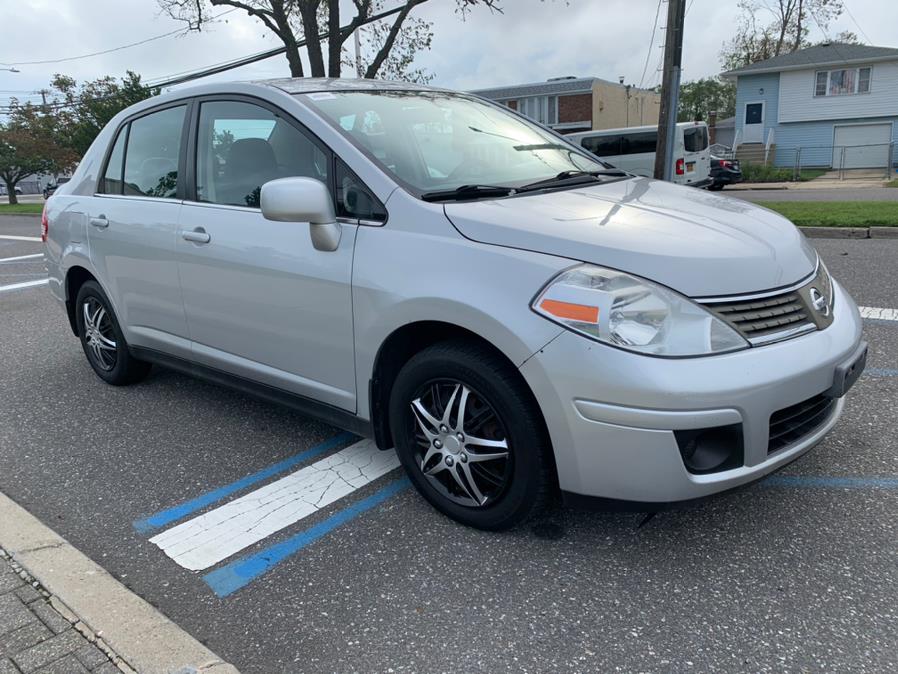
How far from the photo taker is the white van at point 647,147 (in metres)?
19.8

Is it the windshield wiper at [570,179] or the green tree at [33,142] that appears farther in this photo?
the green tree at [33,142]

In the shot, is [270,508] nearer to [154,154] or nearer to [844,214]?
[154,154]

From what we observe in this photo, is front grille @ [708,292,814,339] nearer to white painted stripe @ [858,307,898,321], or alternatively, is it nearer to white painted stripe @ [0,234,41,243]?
white painted stripe @ [858,307,898,321]

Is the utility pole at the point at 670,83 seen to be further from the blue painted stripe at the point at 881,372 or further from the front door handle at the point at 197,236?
the front door handle at the point at 197,236

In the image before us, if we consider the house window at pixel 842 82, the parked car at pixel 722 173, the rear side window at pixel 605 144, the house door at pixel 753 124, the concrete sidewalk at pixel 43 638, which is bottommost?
the concrete sidewalk at pixel 43 638

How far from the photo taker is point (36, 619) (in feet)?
7.61

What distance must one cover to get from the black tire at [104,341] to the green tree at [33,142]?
37.6m

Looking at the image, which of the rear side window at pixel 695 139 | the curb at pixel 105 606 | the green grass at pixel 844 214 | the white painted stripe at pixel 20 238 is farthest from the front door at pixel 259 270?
the rear side window at pixel 695 139

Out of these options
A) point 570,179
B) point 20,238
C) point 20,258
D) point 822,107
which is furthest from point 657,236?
point 822,107

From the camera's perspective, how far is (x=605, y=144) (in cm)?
2189

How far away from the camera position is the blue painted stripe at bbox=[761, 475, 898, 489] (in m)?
Answer: 2.95

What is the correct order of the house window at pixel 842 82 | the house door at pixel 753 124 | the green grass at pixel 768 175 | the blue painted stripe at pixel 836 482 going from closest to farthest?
1. the blue painted stripe at pixel 836 482
2. the green grass at pixel 768 175
3. the house window at pixel 842 82
4. the house door at pixel 753 124

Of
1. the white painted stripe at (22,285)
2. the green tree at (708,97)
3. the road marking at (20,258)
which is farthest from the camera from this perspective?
the green tree at (708,97)

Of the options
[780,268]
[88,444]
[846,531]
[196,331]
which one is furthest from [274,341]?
[846,531]
